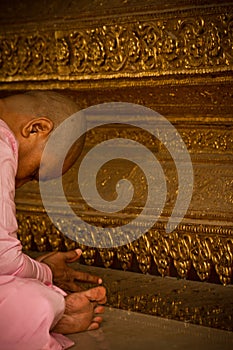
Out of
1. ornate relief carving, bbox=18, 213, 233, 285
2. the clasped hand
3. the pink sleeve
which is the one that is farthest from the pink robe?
ornate relief carving, bbox=18, 213, 233, 285

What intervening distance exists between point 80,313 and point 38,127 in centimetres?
65

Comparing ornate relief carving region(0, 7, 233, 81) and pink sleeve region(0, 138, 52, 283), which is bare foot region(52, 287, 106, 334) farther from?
ornate relief carving region(0, 7, 233, 81)

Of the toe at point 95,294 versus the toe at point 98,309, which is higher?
Answer: the toe at point 95,294

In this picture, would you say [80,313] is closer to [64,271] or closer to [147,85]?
[64,271]

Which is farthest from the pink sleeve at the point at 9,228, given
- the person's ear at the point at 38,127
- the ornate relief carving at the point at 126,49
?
the ornate relief carving at the point at 126,49

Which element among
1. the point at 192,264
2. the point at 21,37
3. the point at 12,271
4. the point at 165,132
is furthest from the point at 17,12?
the point at 12,271

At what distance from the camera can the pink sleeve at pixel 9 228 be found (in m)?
2.43

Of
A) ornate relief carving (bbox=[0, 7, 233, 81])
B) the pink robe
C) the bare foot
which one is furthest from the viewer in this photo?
ornate relief carving (bbox=[0, 7, 233, 81])

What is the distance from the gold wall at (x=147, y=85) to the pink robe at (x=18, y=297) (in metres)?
0.98

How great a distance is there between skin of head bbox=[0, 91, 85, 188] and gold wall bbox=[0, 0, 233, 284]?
2.64 ft

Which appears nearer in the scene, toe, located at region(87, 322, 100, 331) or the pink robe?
the pink robe

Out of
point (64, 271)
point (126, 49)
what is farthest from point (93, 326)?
point (126, 49)

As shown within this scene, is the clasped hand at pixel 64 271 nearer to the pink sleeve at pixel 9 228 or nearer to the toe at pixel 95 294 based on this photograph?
the toe at pixel 95 294

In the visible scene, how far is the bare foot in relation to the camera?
265 centimetres
